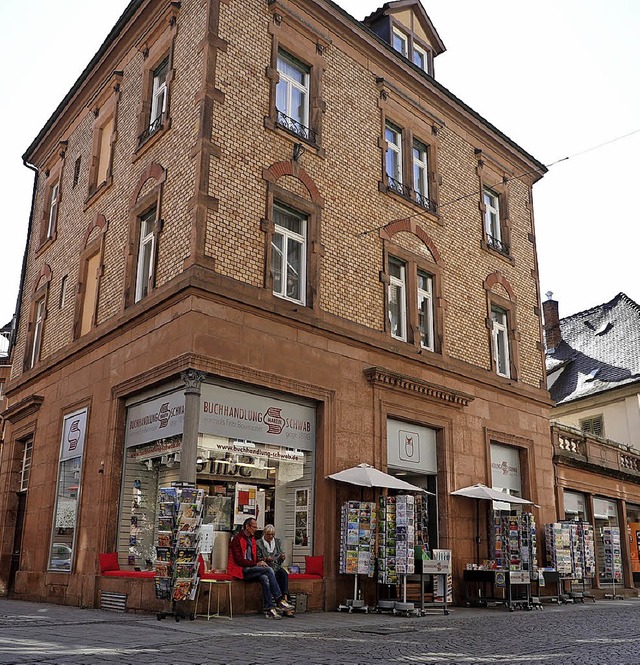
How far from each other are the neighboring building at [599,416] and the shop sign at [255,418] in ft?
32.6

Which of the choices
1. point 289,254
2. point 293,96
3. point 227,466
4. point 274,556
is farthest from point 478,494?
point 293,96

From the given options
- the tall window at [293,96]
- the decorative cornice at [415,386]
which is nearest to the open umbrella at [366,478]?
the decorative cornice at [415,386]

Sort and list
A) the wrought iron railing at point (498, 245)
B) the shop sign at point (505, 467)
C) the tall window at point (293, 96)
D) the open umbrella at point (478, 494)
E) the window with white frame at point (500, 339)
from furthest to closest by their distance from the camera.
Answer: the wrought iron railing at point (498, 245) < the window with white frame at point (500, 339) < the shop sign at point (505, 467) < the open umbrella at point (478, 494) < the tall window at point (293, 96)

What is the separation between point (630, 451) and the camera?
26.7 meters

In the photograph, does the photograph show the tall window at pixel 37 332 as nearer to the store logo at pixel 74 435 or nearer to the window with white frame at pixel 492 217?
the store logo at pixel 74 435

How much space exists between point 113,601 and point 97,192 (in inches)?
379

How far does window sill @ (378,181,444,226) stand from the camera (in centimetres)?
1795

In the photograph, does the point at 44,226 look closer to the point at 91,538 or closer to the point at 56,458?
the point at 56,458

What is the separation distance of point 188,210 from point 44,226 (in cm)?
999

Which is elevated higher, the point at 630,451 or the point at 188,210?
the point at 188,210

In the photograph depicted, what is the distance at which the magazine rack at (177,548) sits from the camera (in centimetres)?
1095

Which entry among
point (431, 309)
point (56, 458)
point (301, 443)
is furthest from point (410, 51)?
point (56, 458)

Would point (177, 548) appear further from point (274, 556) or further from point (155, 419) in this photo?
point (155, 419)

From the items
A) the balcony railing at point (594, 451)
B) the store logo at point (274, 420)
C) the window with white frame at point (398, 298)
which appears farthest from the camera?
the balcony railing at point (594, 451)
